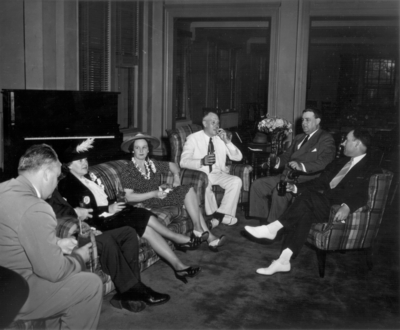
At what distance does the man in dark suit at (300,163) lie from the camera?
4.54 metres

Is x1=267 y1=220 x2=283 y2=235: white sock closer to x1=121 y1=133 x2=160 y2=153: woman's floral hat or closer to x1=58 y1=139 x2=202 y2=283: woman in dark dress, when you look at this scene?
x1=58 y1=139 x2=202 y2=283: woman in dark dress

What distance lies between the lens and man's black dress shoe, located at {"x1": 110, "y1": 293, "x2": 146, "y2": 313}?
115 inches

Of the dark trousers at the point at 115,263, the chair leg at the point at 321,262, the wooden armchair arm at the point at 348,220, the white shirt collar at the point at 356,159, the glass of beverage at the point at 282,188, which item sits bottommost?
the chair leg at the point at 321,262

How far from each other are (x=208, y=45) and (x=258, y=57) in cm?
388

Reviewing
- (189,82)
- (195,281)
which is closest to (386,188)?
(195,281)

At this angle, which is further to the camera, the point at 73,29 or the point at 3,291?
the point at 73,29

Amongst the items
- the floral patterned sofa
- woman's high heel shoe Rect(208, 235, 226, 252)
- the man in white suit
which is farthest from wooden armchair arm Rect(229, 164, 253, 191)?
woman's high heel shoe Rect(208, 235, 226, 252)

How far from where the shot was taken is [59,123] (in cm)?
506

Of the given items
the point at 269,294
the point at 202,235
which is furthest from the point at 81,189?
the point at 269,294

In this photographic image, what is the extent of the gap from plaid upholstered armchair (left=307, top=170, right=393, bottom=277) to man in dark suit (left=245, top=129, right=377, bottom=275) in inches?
A: 2.1

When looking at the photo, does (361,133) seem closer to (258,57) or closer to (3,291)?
(3,291)

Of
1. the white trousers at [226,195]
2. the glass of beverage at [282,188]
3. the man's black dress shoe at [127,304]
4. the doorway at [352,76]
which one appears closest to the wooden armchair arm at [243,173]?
the white trousers at [226,195]

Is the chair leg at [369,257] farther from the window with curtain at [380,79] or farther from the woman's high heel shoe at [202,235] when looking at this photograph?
the window with curtain at [380,79]

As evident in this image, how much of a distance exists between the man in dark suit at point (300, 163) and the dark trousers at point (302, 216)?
68cm
